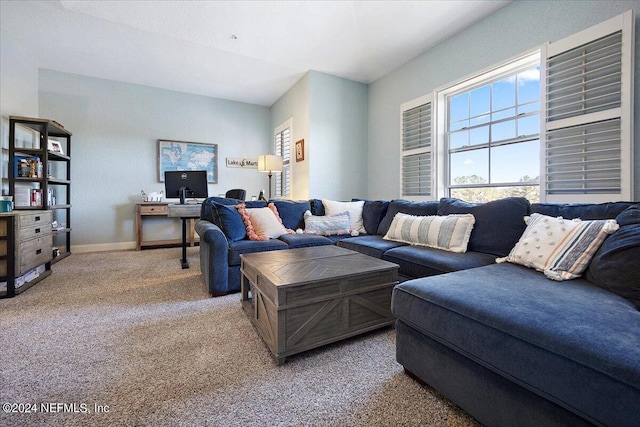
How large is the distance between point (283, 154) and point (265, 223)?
2.51m

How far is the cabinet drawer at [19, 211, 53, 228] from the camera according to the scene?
2539 mm

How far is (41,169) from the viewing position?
11.3ft

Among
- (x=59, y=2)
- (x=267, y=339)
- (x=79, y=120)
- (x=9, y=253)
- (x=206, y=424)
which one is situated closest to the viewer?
(x=206, y=424)

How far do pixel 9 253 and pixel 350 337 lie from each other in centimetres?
296

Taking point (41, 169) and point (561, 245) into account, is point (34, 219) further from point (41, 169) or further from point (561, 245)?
point (561, 245)

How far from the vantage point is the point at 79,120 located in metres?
4.29

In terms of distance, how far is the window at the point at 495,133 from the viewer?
2.61 meters

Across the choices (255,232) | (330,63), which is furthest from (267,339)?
(330,63)

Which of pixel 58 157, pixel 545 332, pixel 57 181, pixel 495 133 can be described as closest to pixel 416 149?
pixel 495 133

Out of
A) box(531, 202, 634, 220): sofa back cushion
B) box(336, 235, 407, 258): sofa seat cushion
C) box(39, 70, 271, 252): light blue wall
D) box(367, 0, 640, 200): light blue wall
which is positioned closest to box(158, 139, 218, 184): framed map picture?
box(39, 70, 271, 252): light blue wall

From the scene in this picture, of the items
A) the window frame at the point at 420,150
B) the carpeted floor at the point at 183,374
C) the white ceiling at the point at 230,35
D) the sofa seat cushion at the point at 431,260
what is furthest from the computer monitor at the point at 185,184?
the sofa seat cushion at the point at 431,260

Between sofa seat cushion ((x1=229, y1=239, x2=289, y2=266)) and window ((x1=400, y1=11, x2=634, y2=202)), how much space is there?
2.01m

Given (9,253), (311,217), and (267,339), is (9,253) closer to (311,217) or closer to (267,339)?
(267,339)

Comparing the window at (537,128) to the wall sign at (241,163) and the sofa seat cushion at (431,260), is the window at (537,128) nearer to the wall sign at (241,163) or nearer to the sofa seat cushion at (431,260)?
the sofa seat cushion at (431,260)
